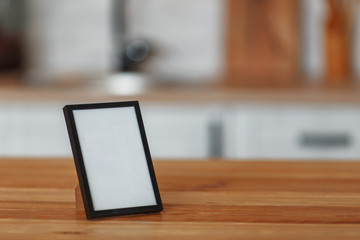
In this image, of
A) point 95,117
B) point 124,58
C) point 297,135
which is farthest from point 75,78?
point 95,117

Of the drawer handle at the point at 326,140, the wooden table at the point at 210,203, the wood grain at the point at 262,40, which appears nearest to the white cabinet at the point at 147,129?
the drawer handle at the point at 326,140

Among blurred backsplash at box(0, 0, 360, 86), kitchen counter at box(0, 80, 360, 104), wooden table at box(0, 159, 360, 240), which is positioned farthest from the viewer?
blurred backsplash at box(0, 0, 360, 86)

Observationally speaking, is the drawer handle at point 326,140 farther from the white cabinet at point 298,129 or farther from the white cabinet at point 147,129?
the white cabinet at point 147,129

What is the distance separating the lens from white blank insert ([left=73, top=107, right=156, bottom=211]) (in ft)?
2.35

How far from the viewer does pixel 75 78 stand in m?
2.75

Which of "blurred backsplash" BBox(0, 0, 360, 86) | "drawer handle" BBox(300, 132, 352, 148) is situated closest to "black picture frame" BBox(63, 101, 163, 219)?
"drawer handle" BBox(300, 132, 352, 148)

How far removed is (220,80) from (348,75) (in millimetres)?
557

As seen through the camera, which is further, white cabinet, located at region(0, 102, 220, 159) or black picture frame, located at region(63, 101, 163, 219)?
white cabinet, located at region(0, 102, 220, 159)

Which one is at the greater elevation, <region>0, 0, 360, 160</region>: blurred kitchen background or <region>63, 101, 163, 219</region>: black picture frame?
<region>63, 101, 163, 219</region>: black picture frame

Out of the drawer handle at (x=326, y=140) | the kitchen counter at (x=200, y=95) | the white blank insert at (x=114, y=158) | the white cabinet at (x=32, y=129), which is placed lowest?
the drawer handle at (x=326, y=140)

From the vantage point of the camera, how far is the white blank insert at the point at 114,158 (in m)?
0.72

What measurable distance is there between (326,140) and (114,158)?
5.25 feet

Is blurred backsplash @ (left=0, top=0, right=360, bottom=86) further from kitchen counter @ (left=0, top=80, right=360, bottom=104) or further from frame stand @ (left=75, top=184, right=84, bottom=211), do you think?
frame stand @ (left=75, top=184, right=84, bottom=211)

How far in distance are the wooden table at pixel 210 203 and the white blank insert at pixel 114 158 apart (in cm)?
2
